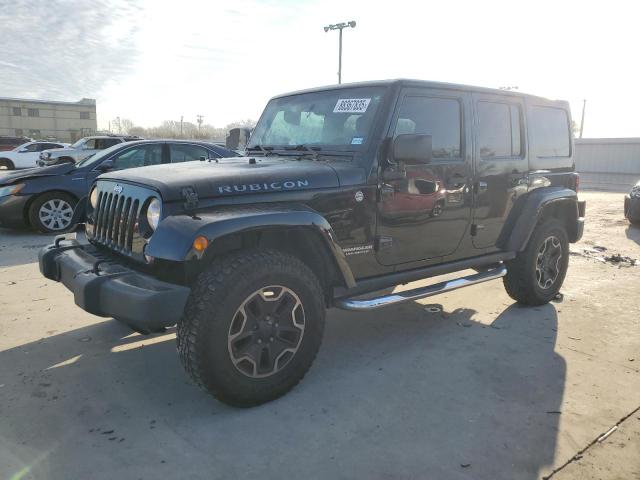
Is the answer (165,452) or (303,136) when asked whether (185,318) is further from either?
(303,136)

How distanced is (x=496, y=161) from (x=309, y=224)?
2.13 meters

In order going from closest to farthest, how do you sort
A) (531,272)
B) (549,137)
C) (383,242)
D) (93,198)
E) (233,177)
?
(233,177) → (383,242) → (93,198) → (531,272) → (549,137)

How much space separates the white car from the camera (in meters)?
22.7

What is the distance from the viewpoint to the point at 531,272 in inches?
187

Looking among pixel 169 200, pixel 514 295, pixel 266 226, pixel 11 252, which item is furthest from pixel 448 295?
pixel 11 252

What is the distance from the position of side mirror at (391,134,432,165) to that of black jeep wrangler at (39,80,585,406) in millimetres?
11

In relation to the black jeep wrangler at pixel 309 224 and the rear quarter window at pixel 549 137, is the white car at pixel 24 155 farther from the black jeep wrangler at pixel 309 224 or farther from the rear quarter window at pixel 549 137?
the rear quarter window at pixel 549 137

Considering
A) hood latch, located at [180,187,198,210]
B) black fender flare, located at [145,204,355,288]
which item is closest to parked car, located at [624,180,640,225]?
black fender flare, located at [145,204,355,288]

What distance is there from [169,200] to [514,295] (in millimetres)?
3544

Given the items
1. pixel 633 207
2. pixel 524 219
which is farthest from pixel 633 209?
pixel 524 219

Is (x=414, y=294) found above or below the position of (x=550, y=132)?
below

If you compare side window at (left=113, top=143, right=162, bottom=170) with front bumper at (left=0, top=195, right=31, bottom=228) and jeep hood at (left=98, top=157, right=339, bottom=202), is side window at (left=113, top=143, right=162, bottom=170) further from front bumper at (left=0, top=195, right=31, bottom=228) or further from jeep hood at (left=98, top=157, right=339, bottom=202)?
jeep hood at (left=98, top=157, right=339, bottom=202)

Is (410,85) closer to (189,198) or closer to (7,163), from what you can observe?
(189,198)

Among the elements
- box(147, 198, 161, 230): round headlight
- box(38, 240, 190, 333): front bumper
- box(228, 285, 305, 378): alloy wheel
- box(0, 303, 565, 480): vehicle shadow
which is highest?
box(147, 198, 161, 230): round headlight
